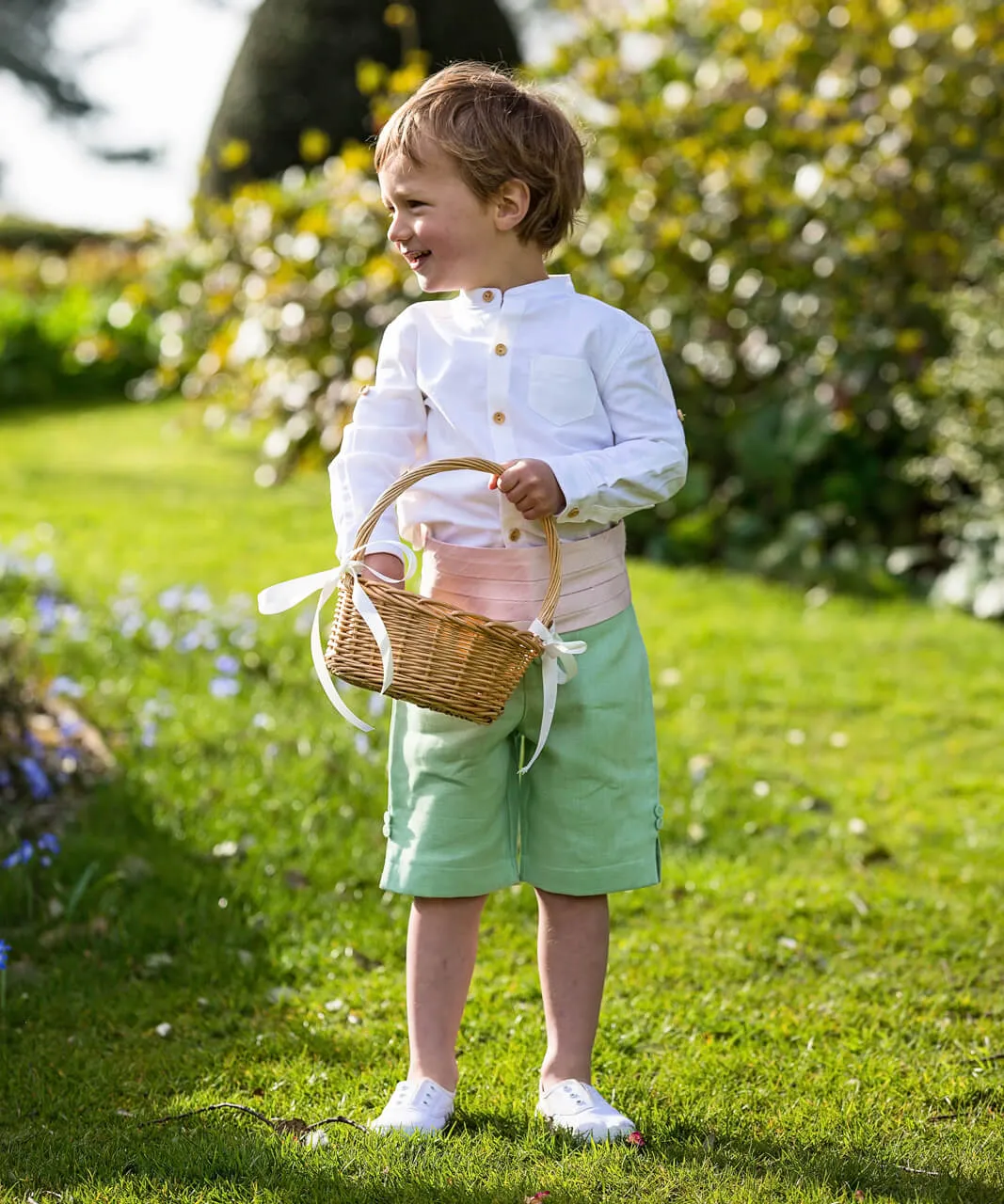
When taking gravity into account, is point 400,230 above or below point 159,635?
above

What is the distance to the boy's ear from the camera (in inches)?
86.0

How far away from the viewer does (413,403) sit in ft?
7.47

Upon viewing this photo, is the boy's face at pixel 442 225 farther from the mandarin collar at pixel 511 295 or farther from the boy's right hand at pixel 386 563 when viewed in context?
the boy's right hand at pixel 386 563

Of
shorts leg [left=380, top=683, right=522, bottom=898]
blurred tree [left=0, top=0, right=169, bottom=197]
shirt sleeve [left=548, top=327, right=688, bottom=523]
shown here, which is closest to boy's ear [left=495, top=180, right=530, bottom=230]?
shirt sleeve [left=548, top=327, right=688, bottom=523]

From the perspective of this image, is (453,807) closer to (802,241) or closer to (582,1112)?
(582,1112)

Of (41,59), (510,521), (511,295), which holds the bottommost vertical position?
(41,59)

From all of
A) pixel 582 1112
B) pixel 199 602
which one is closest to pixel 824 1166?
pixel 582 1112

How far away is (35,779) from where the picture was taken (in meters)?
3.45

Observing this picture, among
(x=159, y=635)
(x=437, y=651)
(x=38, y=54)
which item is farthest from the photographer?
(x=38, y=54)

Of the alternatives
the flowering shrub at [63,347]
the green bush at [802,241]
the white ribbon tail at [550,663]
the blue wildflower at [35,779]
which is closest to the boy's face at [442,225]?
the white ribbon tail at [550,663]

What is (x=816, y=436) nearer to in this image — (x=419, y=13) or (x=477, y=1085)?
(x=477, y=1085)

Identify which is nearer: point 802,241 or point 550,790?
point 550,790

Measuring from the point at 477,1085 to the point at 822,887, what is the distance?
116 cm

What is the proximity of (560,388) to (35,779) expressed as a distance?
1862 mm
